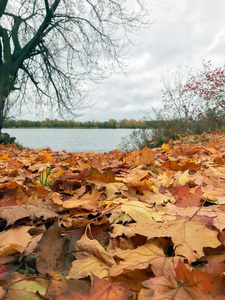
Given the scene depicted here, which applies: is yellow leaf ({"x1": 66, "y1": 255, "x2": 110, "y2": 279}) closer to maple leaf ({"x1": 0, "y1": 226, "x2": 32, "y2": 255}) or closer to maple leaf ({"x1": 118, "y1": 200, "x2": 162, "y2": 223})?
maple leaf ({"x1": 0, "y1": 226, "x2": 32, "y2": 255})

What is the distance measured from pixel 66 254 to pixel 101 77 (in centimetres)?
804

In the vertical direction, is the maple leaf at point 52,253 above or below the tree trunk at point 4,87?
below

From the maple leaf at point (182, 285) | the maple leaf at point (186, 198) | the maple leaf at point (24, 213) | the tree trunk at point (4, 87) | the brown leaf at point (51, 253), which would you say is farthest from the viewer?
the tree trunk at point (4, 87)

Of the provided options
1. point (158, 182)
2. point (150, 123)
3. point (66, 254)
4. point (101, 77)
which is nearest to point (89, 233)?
point (66, 254)

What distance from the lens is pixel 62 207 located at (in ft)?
2.91

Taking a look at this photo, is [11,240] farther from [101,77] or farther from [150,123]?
[101,77]

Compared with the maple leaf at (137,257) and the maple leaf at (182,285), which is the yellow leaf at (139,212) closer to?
the maple leaf at (137,257)

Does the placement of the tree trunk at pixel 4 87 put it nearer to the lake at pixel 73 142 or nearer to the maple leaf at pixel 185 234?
the lake at pixel 73 142

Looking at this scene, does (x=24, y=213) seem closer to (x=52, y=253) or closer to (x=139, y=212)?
(x=52, y=253)

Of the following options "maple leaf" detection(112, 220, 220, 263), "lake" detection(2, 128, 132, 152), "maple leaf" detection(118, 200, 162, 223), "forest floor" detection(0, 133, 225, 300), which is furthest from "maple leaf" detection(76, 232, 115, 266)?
"lake" detection(2, 128, 132, 152)

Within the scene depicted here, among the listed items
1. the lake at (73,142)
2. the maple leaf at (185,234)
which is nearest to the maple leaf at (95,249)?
the maple leaf at (185,234)

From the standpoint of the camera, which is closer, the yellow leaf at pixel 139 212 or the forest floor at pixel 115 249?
the forest floor at pixel 115 249

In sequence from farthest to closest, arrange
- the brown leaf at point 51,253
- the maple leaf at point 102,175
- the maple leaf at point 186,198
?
1. the maple leaf at point 102,175
2. the maple leaf at point 186,198
3. the brown leaf at point 51,253

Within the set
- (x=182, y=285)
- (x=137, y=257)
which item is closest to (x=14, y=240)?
(x=137, y=257)
